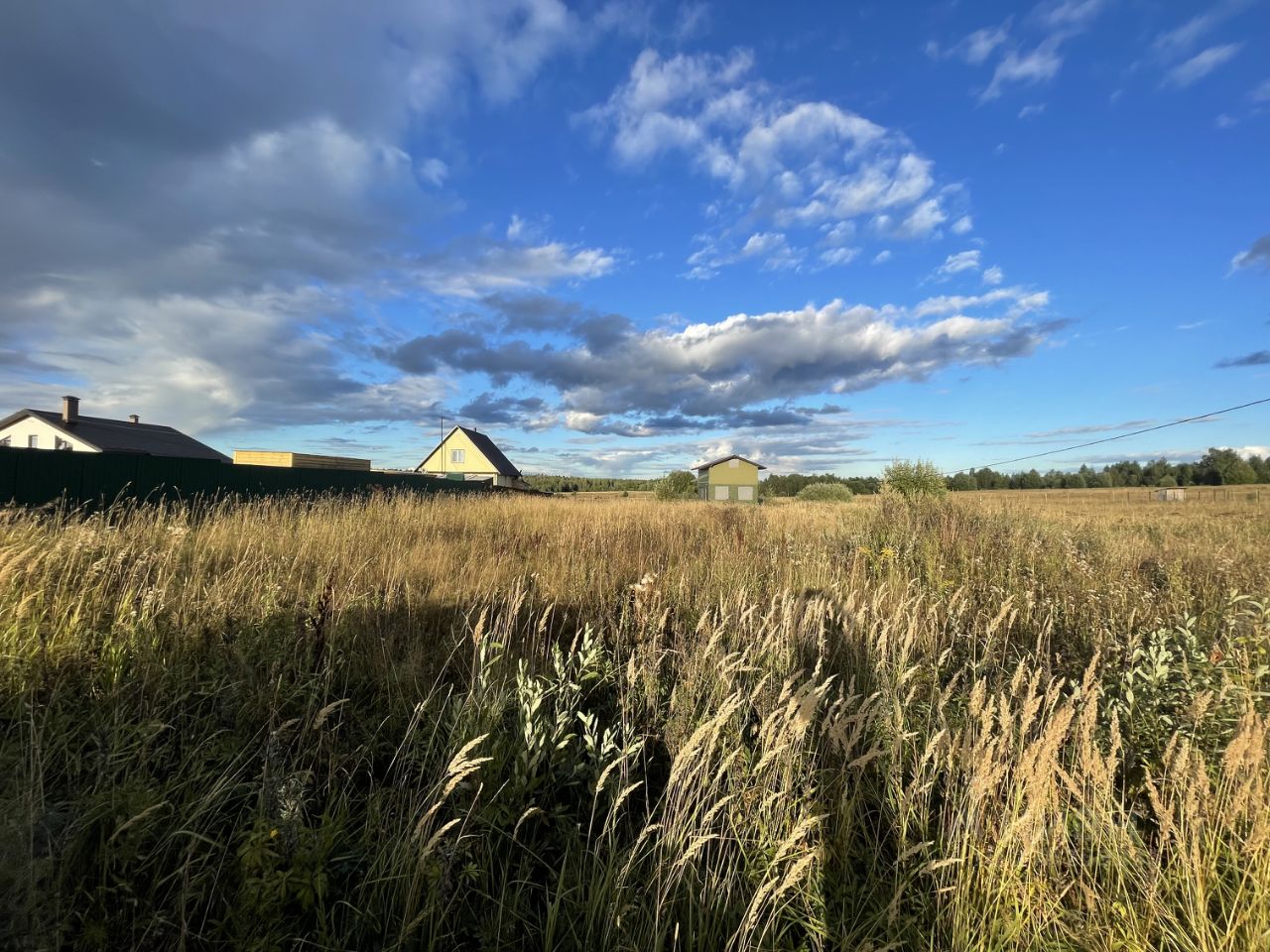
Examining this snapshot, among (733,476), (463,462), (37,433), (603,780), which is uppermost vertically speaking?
(463,462)

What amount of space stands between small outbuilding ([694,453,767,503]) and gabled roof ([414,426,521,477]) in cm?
1821

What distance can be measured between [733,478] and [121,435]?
139ft

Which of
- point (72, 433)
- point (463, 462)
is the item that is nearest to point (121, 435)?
point (72, 433)

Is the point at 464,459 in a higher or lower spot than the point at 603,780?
higher

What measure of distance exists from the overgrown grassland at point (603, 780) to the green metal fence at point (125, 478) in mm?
7270

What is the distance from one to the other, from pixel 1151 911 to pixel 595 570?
4790 millimetres

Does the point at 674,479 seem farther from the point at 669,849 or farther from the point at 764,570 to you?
the point at 669,849

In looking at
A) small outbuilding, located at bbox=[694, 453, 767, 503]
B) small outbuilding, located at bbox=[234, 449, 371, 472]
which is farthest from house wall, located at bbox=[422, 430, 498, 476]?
small outbuilding, located at bbox=[694, 453, 767, 503]

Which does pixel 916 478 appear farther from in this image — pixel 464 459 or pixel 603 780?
pixel 464 459

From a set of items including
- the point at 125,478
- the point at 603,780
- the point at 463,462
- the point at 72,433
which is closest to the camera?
the point at 603,780

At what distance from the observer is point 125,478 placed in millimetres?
12141

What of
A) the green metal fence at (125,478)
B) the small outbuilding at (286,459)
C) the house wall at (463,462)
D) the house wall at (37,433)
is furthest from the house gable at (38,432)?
the house wall at (463,462)

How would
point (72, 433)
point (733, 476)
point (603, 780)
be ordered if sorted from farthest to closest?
point (733, 476) → point (72, 433) → point (603, 780)

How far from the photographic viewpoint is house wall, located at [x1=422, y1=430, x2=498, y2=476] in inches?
1848
